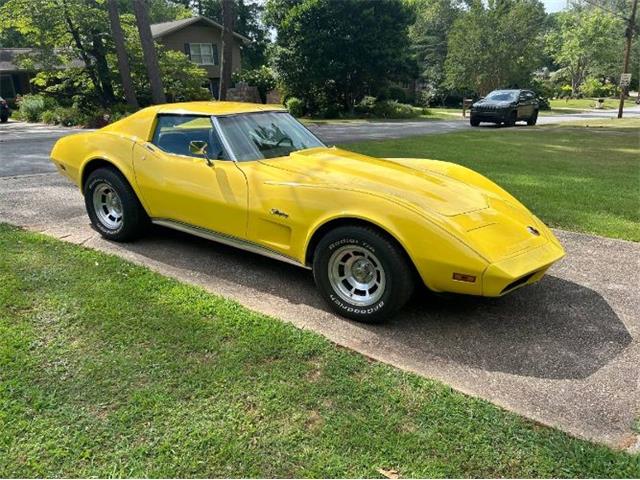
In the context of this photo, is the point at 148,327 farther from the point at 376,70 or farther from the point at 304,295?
the point at 376,70

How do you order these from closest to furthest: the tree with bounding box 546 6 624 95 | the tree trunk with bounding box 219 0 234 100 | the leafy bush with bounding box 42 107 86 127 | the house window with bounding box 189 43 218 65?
the tree trunk with bounding box 219 0 234 100 < the leafy bush with bounding box 42 107 86 127 < the house window with bounding box 189 43 218 65 < the tree with bounding box 546 6 624 95

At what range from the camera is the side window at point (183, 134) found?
4332 mm

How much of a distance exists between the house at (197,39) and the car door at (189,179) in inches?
1398

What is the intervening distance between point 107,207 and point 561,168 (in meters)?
8.08

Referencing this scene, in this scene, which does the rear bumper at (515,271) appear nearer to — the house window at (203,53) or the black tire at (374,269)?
the black tire at (374,269)

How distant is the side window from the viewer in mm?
4332

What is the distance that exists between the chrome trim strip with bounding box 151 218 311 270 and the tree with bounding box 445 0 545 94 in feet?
132

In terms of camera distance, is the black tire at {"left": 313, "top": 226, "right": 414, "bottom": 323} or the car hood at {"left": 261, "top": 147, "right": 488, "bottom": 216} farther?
the car hood at {"left": 261, "top": 147, "right": 488, "bottom": 216}

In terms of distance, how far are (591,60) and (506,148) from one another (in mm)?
57253

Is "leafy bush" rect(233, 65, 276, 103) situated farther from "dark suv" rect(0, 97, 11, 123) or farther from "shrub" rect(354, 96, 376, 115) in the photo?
"dark suv" rect(0, 97, 11, 123)

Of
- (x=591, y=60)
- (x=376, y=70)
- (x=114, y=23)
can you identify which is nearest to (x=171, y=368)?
(x=114, y=23)

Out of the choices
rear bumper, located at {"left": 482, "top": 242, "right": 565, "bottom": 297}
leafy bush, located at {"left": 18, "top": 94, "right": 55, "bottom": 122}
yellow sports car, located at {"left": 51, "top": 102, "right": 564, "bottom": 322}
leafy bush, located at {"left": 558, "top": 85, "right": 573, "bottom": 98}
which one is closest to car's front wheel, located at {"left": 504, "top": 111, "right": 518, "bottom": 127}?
yellow sports car, located at {"left": 51, "top": 102, "right": 564, "bottom": 322}

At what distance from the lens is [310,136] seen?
4902 millimetres

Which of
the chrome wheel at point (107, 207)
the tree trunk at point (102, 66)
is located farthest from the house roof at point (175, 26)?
the chrome wheel at point (107, 207)
